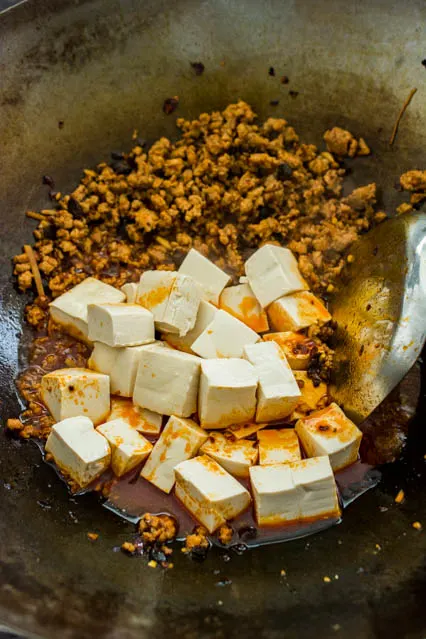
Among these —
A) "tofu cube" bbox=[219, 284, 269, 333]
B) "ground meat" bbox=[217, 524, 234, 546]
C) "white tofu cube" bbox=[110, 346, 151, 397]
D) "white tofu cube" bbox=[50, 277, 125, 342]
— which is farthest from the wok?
"tofu cube" bbox=[219, 284, 269, 333]

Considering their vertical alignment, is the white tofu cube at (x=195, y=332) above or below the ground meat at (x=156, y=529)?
above

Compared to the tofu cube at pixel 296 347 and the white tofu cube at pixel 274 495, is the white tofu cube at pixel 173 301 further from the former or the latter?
the white tofu cube at pixel 274 495

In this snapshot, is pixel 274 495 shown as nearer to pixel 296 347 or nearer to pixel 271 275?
pixel 296 347

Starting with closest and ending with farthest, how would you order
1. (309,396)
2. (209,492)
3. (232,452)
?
(209,492), (232,452), (309,396)

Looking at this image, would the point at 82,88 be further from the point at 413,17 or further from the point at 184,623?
the point at 184,623

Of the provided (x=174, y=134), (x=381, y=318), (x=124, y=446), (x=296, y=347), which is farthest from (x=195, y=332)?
(x=174, y=134)

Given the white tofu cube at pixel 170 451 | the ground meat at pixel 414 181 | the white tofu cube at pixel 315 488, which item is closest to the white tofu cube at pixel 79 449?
the white tofu cube at pixel 170 451
